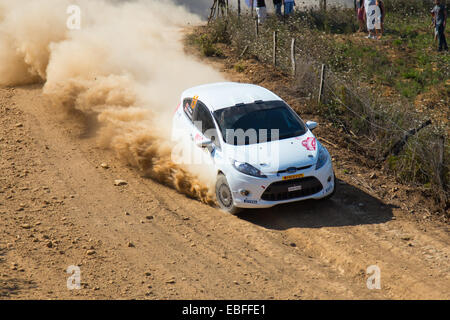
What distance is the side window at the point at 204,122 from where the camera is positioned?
11.0m

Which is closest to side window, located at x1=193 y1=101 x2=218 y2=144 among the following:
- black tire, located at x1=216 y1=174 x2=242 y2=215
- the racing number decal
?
black tire, located at x1=216 y1=174 x2=242 y2=215

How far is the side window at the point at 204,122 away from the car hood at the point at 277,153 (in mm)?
529

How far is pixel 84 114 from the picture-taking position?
15.5 meters

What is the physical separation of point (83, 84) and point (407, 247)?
947cm

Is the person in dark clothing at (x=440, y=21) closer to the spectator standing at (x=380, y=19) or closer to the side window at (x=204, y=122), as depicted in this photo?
the spectator standing at (x=380, y=19)

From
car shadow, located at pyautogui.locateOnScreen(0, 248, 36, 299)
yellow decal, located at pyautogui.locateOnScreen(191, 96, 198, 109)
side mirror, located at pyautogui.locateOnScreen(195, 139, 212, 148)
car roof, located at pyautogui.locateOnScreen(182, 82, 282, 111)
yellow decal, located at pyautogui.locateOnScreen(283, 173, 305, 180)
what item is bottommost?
car shadow, located at pyautogui.locateOnScreen(0, 248, 36, 299)

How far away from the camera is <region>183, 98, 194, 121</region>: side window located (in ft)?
38.6

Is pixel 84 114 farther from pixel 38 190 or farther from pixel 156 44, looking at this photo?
pixel 156 44

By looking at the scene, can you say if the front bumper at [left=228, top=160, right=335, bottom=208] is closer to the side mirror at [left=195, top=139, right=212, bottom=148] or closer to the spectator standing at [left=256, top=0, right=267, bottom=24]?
the side mirror at [left=195, top=139, right=212, bottom=148]

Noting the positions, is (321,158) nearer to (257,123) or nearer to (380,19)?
(257,123)

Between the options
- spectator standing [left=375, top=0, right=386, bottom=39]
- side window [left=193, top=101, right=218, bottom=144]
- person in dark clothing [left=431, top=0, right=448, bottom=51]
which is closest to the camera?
side window [left=193, top=101, right=218, bottom=144]

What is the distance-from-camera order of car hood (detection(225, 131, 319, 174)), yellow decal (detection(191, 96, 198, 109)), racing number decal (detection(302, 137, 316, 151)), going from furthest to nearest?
yellow decal (detection(191, 96, 198, 109)), racing number decal (detection(302, 137, 316, 151)), car hood (detection(225, 131, 319, 174))

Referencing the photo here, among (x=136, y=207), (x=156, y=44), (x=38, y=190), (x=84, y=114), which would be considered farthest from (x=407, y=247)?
(x=156, y=44)
